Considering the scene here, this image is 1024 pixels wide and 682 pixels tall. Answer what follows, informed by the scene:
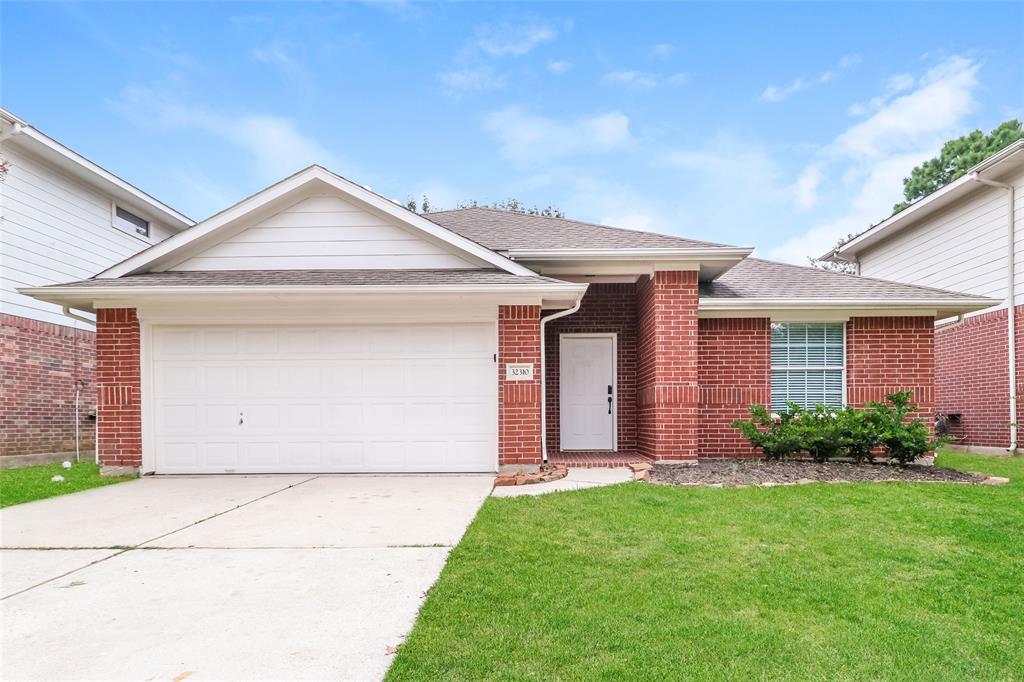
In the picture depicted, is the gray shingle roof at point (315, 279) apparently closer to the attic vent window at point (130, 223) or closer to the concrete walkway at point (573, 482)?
the concrete walkway at point (573, 482)

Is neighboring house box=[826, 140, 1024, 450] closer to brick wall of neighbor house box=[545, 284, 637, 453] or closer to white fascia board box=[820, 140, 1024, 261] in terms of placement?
white fascia board box=[820, 140, 1024, 261]

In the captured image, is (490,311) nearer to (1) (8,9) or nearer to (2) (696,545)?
(2) (696,545)

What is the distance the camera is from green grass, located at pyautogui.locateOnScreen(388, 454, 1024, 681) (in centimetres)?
274

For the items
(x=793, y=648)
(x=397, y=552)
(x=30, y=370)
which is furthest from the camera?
(x=30, y=370)

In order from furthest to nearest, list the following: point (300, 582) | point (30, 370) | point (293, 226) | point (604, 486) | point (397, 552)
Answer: point (30, 370), point (293, 226), point (604, 486), point (397, 552), point (300, 582)

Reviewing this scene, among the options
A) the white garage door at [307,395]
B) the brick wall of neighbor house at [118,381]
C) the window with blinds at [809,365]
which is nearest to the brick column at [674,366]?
the window with blinds at [809,365]

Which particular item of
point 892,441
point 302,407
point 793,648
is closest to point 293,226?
point 302,407

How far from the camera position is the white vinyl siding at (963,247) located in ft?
38.4

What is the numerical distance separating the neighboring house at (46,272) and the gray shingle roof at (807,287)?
37.2ft

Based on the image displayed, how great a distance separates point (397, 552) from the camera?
4.53 m

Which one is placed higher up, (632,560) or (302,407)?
(302,407)

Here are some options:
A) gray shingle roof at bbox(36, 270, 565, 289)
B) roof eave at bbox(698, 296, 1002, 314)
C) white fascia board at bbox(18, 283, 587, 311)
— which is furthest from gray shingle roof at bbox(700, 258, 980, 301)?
gray shingle roof at bbox(36, 270, 565, 289)

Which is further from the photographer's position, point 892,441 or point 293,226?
point 293,226

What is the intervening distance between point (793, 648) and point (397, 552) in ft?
9.29
